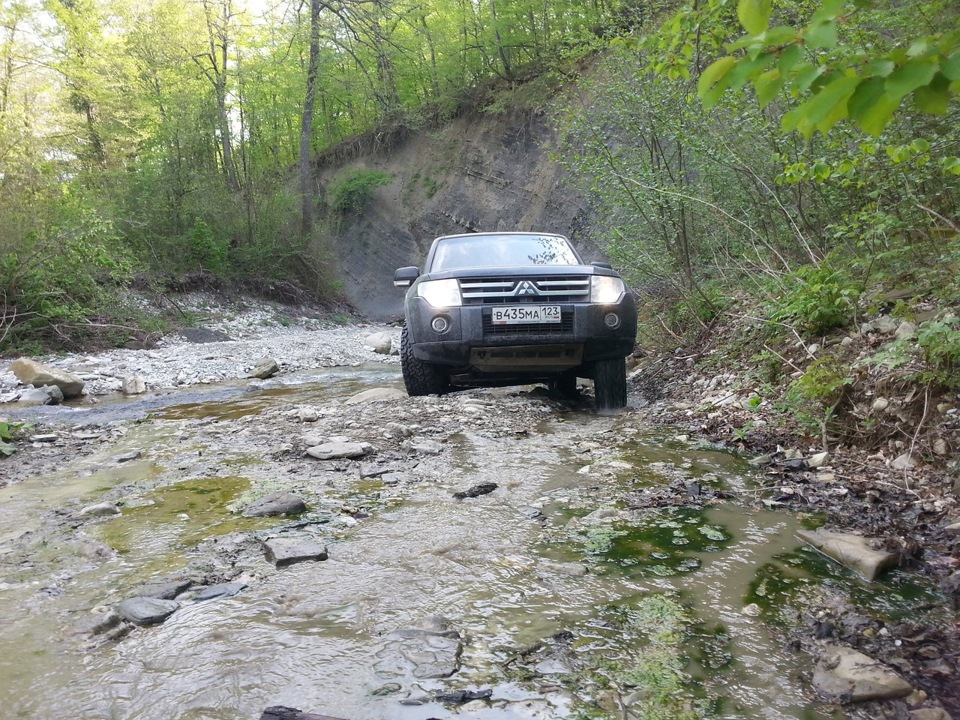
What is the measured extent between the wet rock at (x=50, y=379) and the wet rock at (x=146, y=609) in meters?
7.28

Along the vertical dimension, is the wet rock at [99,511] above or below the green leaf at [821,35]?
below

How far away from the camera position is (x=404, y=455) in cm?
417

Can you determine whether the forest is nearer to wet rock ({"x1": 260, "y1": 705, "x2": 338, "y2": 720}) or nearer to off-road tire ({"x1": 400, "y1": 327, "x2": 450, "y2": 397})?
wet rock ({"x1": 260, "y1": 705, "x2": 338, "y2": 720})

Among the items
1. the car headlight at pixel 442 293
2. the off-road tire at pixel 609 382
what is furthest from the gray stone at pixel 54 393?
the off-road tire at pixel 609 382

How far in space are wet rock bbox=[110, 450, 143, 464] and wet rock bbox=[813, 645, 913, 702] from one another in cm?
429

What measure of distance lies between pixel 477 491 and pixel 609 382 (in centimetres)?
263

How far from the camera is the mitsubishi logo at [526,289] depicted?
515 cm

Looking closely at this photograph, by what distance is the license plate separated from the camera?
16.7 ft

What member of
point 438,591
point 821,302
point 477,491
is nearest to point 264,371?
point 477,491

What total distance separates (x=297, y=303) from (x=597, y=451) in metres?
17.8

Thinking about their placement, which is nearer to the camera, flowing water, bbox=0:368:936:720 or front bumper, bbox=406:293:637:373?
flowing water, bbox=0:368:936:720

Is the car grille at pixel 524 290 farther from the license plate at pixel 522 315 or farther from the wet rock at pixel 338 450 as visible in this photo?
the wet rock at pixel 338 450

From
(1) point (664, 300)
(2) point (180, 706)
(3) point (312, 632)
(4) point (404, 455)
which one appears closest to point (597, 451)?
(4) point (404, 455)

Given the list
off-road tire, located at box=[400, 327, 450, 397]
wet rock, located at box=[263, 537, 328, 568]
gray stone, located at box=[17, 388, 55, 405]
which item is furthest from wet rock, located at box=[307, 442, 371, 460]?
gray stone, located at box=[17, 388, 55, 405]
